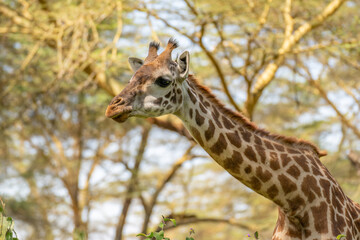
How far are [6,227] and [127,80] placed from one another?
1291cm

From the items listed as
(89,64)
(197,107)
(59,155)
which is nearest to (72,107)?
(59,155)

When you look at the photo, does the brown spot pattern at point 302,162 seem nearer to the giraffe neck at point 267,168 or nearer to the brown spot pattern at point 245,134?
the giraffe neck at point 267,168

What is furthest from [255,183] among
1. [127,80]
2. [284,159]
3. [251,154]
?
[127,80]

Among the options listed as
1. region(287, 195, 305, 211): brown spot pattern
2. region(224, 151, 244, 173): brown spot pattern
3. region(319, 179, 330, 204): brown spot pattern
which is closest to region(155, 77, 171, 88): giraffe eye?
region(224, 151, 244, 173): brown spot pattern

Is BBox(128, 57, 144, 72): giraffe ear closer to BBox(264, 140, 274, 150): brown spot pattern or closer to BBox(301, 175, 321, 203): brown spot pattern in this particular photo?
BBox(264, 140, 274, 150): brown spot pattern

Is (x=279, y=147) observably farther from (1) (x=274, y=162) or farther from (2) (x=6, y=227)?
(2) (x=6, y=227)

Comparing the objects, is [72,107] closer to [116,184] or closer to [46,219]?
[116,184]

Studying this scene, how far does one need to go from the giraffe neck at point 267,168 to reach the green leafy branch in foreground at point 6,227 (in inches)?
71.2

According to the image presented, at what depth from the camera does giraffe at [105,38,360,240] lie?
5.27 meters

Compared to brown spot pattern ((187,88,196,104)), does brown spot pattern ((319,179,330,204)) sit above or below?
below

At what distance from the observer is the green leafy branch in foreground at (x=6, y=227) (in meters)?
4.85

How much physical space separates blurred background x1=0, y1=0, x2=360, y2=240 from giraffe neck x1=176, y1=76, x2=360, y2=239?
5481mm

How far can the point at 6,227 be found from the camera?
509 cm

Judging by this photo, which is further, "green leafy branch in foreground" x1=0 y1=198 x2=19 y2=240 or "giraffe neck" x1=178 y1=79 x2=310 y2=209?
"giraffe neck" x1=178 y1=79 x2=310 y2=209
